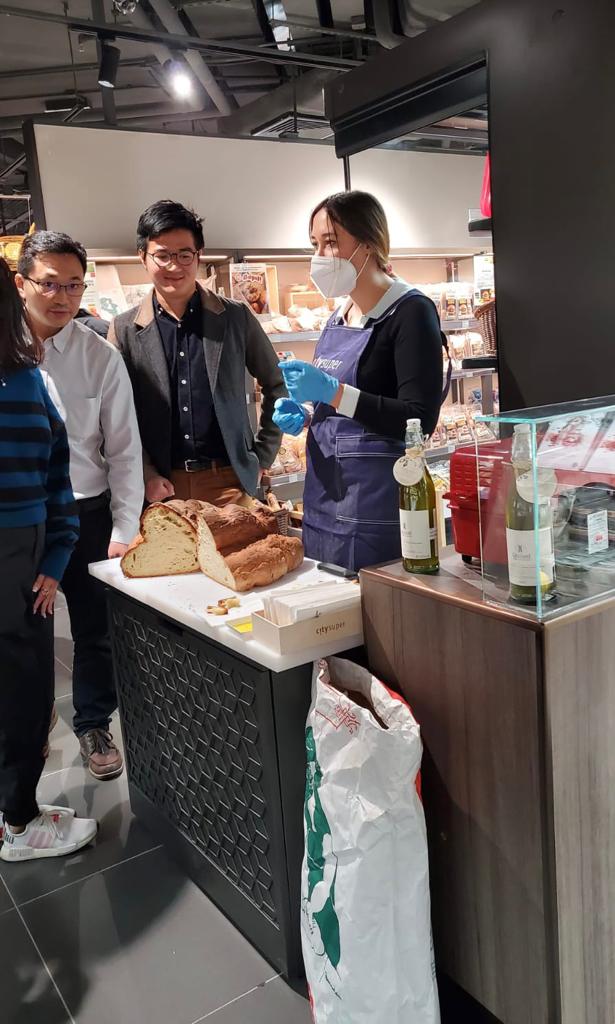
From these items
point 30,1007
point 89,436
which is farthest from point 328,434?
point 30,1007

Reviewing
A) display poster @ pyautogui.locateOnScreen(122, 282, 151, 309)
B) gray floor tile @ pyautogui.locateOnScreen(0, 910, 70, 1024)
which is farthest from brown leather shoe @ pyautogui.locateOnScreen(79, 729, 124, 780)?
display poster @ pyautogui.locateOnScreen(122, 282, 151, 309)

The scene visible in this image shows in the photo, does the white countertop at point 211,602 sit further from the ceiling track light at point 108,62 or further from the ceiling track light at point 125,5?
the ceiling track light at point 108,62

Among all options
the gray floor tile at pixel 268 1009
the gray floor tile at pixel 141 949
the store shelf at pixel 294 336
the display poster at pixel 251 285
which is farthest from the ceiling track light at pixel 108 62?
the gray floor tile at pixel 268 1009

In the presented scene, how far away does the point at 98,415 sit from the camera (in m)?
2.80

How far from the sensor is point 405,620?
5.08ft

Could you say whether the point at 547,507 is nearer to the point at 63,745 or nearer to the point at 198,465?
the point at 198,465

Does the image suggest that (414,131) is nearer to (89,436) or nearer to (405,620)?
(89,436)

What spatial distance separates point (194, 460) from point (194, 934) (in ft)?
5.19

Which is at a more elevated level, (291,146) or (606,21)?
(291,146)

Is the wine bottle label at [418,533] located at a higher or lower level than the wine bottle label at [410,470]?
lower

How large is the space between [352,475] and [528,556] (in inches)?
39.4

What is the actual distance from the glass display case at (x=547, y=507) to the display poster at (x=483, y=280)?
338 cm

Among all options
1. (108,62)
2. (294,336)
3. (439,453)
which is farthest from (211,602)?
(108,62)

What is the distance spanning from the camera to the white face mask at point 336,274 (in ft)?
7.35
